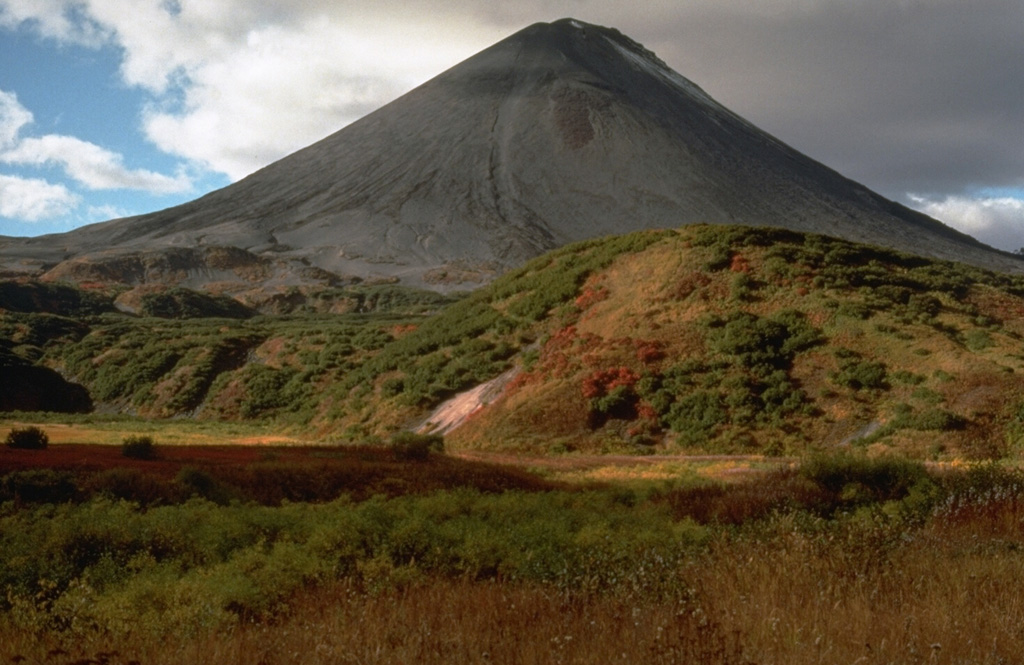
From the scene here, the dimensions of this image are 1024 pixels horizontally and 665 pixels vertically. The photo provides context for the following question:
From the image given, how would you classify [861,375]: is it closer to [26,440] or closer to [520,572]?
[520,572]

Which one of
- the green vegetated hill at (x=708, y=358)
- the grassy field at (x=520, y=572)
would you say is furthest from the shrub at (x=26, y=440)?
the green vegetated hill at (x=708, y=358)

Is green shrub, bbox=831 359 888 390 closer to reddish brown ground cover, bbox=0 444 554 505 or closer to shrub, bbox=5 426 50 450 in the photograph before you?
reddish brown ground cover, bbox=0 444 554 505

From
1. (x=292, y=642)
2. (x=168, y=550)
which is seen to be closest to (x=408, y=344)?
(x=168, y=550)

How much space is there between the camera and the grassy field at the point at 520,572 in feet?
16.7

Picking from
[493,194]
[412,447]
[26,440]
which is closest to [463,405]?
[412,447]

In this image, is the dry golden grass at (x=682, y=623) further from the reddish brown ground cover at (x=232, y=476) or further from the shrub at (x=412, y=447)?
the shrub at (x=412, y=447)

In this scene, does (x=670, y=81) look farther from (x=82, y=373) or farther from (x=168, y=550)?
(x=168, y=550)

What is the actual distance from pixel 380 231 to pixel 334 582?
97303mm

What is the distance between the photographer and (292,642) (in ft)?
17.3

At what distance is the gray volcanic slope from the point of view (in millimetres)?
95438

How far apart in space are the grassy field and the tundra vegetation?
0.11 feet

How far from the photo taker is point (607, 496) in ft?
38.7

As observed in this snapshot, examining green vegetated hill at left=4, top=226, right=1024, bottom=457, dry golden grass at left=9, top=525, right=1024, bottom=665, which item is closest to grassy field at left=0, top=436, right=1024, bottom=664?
dry golden grass at left=9, top=525, right=1024, bottom=665

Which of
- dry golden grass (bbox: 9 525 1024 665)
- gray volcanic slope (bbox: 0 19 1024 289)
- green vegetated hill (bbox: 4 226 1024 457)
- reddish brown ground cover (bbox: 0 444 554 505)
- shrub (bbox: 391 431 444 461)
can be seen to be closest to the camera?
dry golden grass (bbox: 9 525 1024 665)
